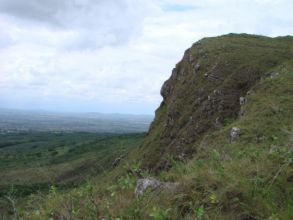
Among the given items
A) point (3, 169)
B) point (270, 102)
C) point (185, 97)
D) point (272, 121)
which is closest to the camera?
point (272, 121)

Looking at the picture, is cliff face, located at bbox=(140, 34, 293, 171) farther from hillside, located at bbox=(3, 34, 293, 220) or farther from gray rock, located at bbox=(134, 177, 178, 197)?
gray rock, located at bbox=(134, 177, 178, 197)

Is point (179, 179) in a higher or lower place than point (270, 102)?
lower

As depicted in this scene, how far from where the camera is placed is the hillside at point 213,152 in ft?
17.1

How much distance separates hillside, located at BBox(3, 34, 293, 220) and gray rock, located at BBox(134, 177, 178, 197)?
0.03 m

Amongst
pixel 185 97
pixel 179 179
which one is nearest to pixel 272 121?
pixel 179 179

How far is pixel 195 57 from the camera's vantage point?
139 ft

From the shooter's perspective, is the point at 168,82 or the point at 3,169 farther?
the point at 3,169

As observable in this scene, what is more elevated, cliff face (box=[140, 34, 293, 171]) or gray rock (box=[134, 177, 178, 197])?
cliff face (box=[140, 34, 293, 171])

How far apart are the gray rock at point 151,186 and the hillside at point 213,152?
33 millimetres

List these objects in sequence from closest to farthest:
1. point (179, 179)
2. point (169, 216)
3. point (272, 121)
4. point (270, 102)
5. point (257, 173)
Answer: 1. point (169, 216)
2. point (257, 173)
3. point (179, 179)
4. point (272, 121)
5. point (270, 102)

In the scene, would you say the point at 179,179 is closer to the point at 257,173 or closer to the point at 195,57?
the point at 257,173

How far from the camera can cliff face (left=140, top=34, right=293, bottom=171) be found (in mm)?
32062

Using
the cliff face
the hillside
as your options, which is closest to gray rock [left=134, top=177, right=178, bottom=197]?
the hillside

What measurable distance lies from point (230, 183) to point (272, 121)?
1448 cm
